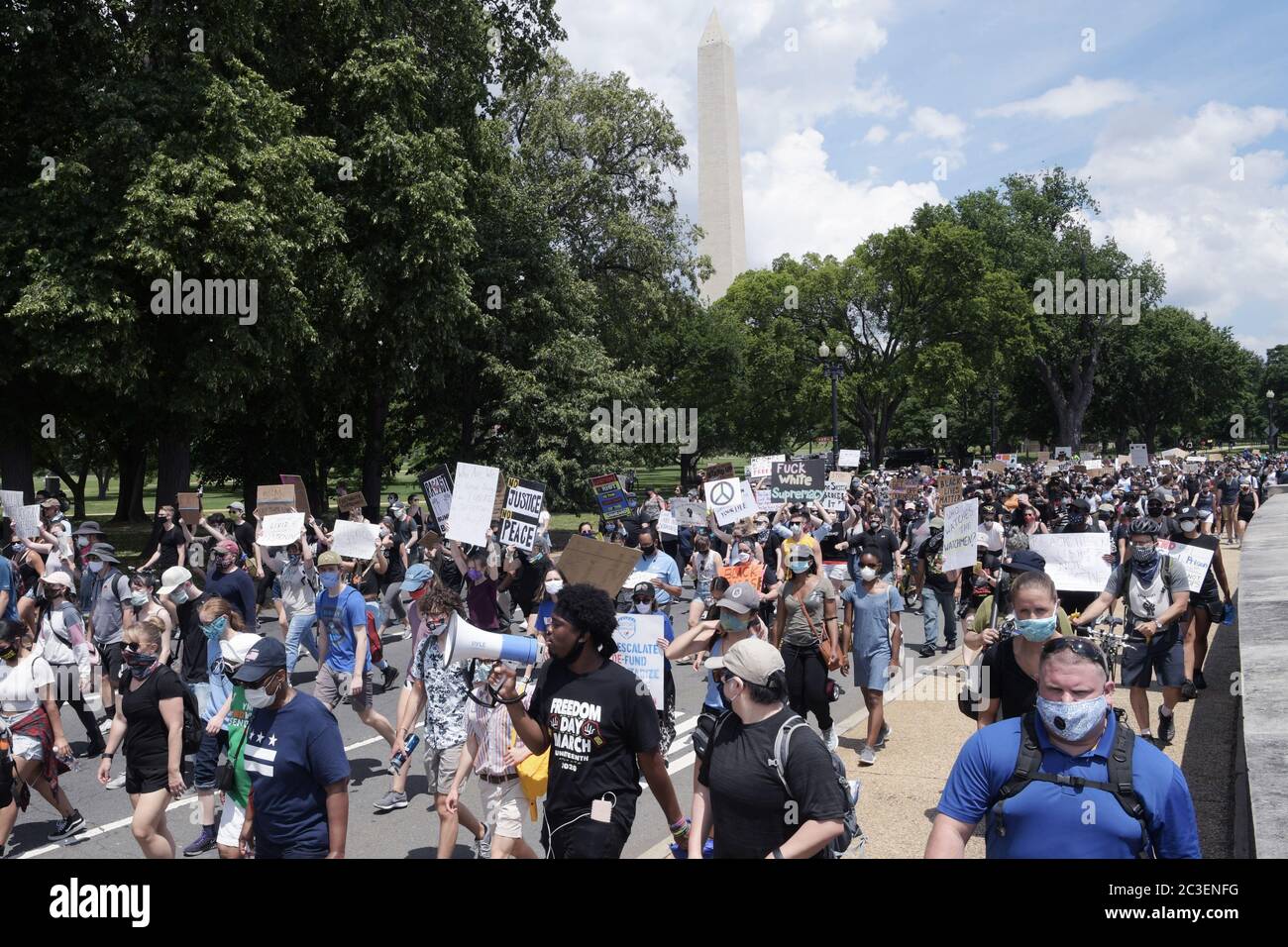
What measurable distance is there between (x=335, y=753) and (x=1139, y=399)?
76974 millimetres

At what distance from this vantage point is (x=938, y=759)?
7617mm

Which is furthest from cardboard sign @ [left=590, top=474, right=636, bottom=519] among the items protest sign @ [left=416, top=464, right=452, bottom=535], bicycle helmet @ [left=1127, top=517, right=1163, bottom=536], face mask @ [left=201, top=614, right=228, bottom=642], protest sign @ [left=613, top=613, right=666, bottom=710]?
protest sign @ [left=613, top=613, right=666, bottom=710]

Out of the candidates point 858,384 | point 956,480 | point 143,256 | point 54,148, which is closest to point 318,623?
point 956,480

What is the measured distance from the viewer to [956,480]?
49.7 ft

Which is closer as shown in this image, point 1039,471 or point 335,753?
point 335,753

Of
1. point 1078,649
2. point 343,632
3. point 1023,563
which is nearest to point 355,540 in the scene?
point 343,632

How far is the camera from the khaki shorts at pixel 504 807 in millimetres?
5043

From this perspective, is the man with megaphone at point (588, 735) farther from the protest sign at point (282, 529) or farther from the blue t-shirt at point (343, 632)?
the protest sign at point (282, 529)

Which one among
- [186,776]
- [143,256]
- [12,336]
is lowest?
[186,776]

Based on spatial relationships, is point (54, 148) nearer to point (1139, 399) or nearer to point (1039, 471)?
point (1039, 471)

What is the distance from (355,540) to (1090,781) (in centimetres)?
1035

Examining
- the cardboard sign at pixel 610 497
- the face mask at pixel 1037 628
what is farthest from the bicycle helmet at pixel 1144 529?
the cardboard sign at pixel 610 497

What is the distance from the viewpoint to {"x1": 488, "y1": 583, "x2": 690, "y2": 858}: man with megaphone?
4.14m

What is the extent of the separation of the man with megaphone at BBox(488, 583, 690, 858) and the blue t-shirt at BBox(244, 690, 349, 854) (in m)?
0.74
